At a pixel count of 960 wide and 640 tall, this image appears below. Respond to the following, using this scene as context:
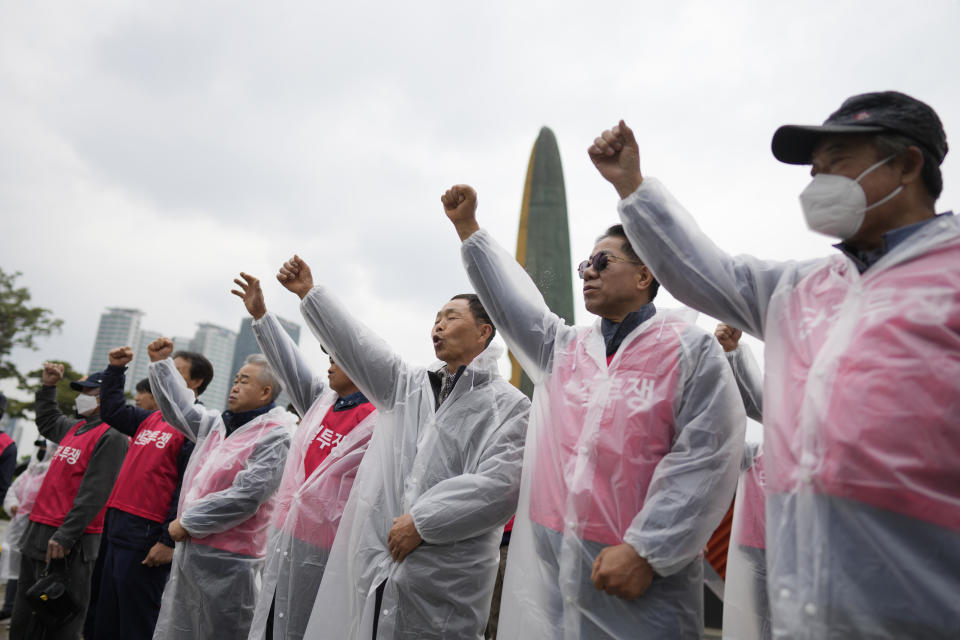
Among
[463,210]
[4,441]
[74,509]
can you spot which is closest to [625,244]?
[463,210]

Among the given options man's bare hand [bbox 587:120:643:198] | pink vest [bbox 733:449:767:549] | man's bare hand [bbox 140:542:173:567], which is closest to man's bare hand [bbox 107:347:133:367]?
man's bare hand [bbox 140:542:173:567]

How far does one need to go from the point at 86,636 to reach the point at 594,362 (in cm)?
435

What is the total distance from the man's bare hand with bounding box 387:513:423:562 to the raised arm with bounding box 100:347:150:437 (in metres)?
2.75

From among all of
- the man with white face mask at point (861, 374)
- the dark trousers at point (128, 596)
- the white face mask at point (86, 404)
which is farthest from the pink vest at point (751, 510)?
the white face mask at point (86, 404)

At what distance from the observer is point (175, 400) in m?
4.16

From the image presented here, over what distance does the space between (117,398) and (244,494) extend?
1.48 meters

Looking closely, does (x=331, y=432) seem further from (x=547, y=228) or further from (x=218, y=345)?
(x=218, y=345)

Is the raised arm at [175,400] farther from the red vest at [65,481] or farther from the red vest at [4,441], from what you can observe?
the red vest at [4,441]

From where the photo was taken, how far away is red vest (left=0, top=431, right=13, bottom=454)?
5.76 meters

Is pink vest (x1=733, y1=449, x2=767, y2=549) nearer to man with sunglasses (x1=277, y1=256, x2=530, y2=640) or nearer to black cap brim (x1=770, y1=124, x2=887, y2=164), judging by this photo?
man with sunglasses (x1=277, y1=256, x2=530, y2=640)

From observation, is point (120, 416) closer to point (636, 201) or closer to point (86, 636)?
point (86, 636)

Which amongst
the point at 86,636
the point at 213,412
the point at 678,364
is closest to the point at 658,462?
the point at 678,364

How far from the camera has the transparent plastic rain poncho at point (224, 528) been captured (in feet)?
11.2

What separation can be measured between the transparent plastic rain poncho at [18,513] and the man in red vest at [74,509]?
0.45 meters
